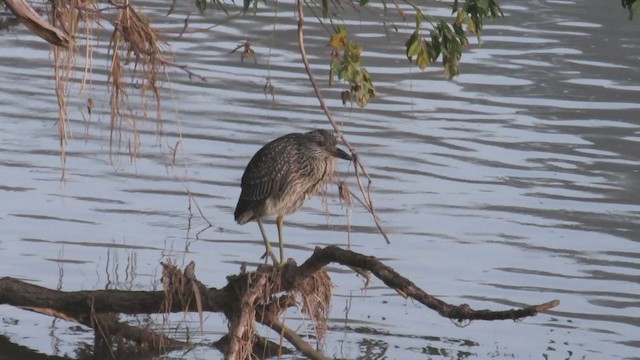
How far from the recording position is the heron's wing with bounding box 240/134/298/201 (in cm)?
919

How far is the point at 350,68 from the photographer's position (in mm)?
7805

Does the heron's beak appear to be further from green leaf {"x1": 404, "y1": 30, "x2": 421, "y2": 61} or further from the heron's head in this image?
green leaf {"x1": 404, "y1": 30, "x2": 421, "y2": 61}

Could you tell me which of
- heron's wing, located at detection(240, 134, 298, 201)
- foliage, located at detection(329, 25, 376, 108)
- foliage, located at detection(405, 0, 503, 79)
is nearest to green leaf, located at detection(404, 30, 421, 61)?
foliage, located at detection(405, 0, 503, 79)

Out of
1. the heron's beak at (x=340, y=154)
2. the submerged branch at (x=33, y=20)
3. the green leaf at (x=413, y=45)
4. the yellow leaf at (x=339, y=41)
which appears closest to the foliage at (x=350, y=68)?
the yellow leaf at (x=339, y=41)

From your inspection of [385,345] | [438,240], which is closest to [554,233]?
[438,240]

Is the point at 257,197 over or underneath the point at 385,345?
over

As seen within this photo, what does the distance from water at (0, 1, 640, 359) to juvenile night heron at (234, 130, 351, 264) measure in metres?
0.68

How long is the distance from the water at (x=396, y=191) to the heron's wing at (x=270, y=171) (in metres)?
0.65

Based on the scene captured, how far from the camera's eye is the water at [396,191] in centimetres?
1033

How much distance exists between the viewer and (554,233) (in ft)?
40.7

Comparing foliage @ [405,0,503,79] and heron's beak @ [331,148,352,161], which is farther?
heron's beak @ [331,148,352,161]

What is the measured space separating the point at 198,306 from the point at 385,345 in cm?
212

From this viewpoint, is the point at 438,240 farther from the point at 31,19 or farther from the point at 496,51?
the point at 496,51

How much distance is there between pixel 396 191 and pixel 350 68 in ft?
18.7
